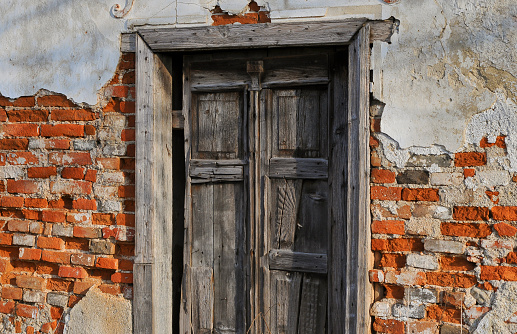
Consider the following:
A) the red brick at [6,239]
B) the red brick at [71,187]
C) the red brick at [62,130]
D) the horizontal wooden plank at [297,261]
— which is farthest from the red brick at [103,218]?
the horizontal wooden plank at [297,261]

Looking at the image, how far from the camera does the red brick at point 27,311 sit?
288 centimetres

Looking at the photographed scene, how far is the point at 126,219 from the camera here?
9.06 ft

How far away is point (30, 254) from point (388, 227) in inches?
85.7

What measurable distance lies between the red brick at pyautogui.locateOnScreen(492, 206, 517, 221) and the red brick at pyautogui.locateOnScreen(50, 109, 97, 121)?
7.50 feet

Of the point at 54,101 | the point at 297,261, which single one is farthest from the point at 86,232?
the point at 297,261

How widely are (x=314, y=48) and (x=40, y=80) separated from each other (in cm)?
169

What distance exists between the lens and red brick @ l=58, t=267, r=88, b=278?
2.81 meters

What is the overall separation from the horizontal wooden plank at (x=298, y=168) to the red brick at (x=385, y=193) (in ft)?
1.05

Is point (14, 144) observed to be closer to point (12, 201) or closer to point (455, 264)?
point (12, 201)

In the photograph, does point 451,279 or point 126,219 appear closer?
point 451,279

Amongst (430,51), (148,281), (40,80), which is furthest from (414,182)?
(40,80)

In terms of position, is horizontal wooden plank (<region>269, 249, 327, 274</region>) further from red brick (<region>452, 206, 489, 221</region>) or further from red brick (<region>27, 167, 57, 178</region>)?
red brick (<region>27, 167, 57, 178</region>)

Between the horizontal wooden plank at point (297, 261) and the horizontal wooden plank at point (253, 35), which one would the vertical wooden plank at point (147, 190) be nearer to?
the horizontal wooden plank at point (253, 35)

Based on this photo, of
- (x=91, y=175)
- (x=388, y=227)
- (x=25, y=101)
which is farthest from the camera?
(x=25, y=101)
